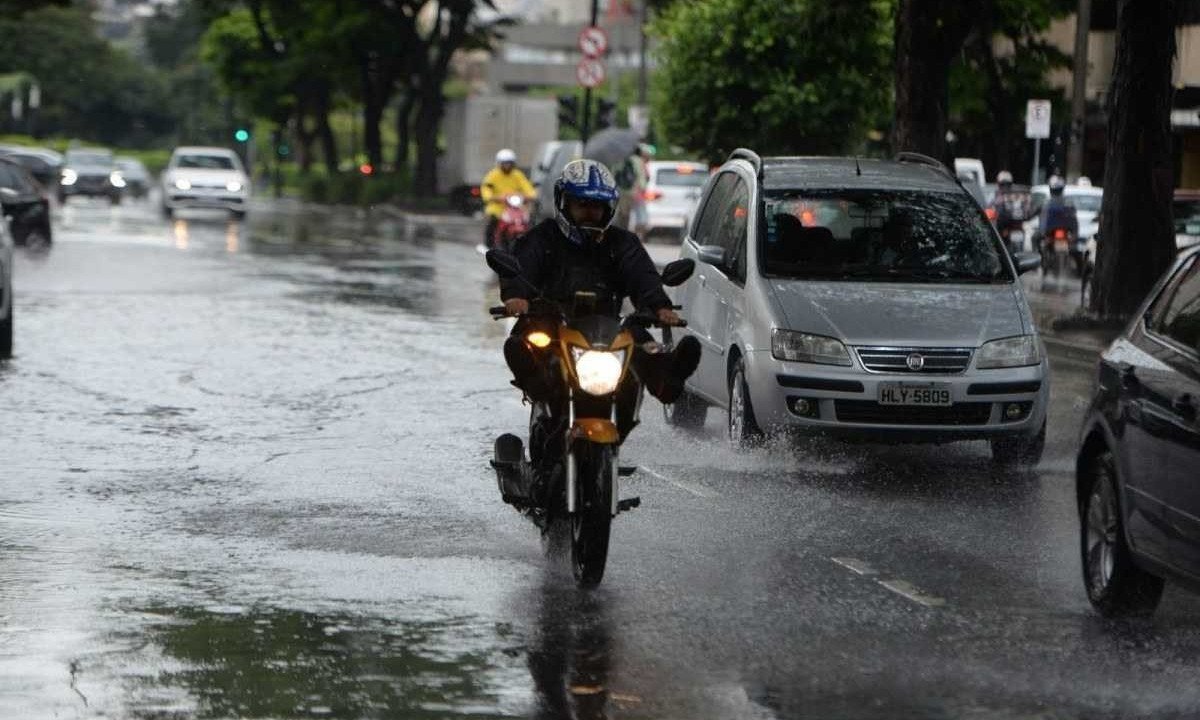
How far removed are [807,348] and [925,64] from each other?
14160 millimetres

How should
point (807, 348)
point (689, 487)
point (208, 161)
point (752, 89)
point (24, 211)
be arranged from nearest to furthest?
point (689, 487) < point (807, 348) < point (24, 211) < point (752, 89) < point (208, 161)

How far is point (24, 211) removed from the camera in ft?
118

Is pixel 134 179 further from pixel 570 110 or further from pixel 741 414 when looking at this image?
pixel 741 414

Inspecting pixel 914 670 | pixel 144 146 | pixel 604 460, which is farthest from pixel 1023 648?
pixel 144 146

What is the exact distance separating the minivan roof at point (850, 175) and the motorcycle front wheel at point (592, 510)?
5.43 metres

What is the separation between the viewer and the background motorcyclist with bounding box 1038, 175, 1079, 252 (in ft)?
113

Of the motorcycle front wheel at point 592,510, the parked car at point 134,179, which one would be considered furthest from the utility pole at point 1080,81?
the parked car at point 134,179

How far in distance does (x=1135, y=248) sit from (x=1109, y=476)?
15.3m

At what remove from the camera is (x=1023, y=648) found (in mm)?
8125

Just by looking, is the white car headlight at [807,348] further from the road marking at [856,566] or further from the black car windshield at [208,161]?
the black car windshield at [208,161]

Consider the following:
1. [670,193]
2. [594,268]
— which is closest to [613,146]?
[670,193]

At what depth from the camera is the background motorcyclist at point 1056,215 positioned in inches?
1362

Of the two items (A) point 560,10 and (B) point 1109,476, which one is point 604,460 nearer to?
(B) point 1109,476

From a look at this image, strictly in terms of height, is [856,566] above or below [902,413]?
below
